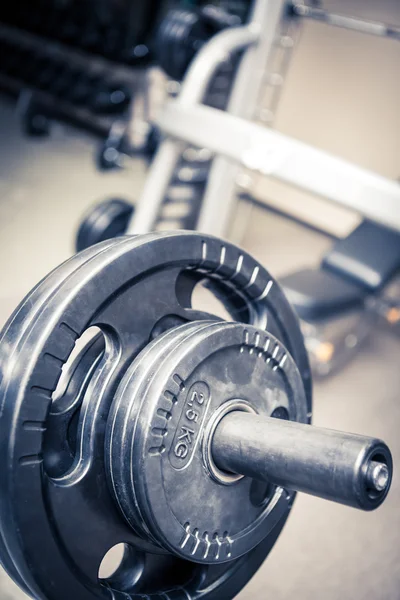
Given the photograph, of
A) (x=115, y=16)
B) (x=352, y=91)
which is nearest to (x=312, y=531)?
(x=352, y=91)

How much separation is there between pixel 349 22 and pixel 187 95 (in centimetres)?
49

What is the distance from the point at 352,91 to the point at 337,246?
1044 mm

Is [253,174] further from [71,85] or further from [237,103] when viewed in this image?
[71,85]

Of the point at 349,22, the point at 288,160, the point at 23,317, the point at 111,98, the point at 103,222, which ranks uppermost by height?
the point at 349,22

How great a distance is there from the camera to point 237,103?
6.42ft

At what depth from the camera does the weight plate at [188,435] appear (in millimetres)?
562

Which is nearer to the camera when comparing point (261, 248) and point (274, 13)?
point (274, 13)

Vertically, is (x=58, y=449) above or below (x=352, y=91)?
below

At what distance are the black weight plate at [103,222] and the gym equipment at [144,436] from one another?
1163 millimetres

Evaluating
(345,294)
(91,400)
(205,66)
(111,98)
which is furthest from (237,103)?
(91,400)

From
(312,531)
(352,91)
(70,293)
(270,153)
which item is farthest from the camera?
(352,91)

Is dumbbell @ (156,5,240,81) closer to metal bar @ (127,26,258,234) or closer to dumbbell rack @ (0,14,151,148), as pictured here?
metal bar @ (127,26,258,234)

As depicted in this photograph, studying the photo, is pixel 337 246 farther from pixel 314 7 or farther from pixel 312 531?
pixel 312 531

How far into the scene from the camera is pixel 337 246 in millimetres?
1881
